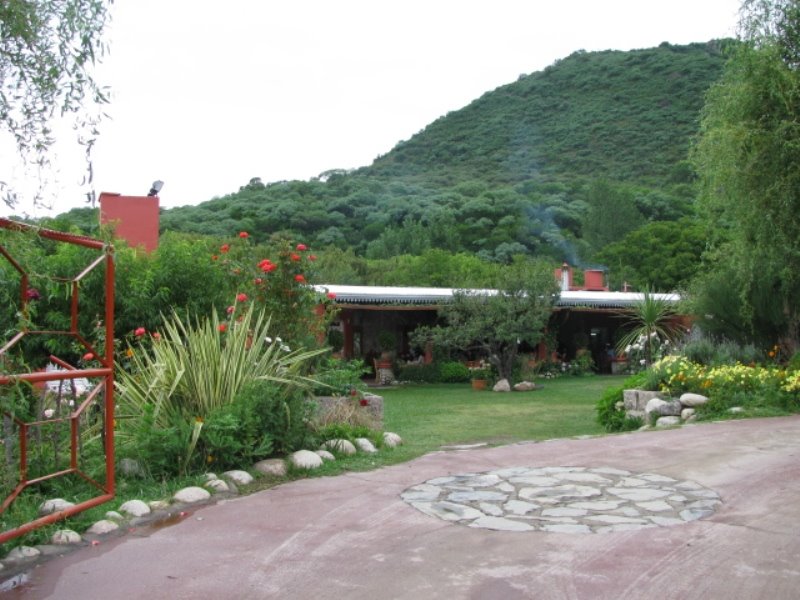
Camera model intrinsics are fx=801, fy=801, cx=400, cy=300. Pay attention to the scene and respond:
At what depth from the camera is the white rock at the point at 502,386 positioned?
20219 mm

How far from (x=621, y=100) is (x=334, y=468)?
265 ft

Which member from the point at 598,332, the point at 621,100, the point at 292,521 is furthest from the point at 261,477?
the point at 621,100

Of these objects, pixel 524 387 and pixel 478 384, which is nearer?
pixel 524 387

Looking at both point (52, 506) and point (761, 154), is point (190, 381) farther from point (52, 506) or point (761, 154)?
point (761, 154)

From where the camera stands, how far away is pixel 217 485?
6059 mm

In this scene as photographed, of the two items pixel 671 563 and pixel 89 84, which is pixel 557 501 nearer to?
pixel 671 563

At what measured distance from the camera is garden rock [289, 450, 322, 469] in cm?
677

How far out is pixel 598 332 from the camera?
87.4 feet

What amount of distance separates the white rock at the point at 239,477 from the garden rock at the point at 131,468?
65 centimetres

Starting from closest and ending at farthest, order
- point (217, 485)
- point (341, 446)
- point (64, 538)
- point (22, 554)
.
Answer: point (22, 554) → point (64, 538) → point (217, 485) → point (341, 446)

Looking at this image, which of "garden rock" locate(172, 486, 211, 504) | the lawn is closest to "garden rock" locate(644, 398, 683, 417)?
the lawn

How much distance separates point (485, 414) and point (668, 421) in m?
4.96

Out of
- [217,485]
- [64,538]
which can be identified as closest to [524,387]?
[217,485]

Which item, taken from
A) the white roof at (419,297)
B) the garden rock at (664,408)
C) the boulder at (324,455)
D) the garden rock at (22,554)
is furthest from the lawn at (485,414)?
the garden rock at (22,554)
